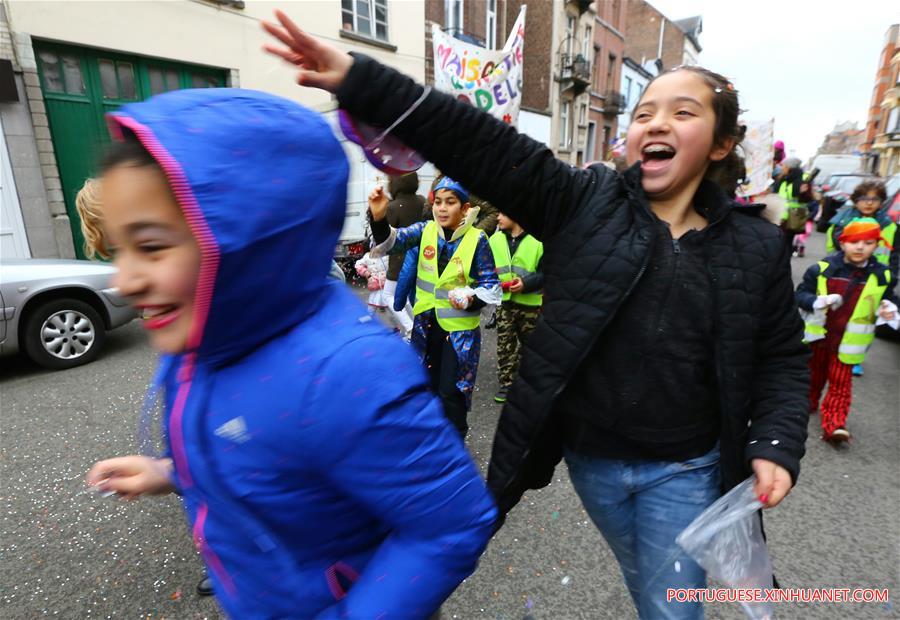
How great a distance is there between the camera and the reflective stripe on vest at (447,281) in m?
3.40

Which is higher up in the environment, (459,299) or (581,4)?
(581,4)

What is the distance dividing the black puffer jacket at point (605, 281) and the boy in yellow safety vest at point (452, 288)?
1.88 m

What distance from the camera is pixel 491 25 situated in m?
18.7

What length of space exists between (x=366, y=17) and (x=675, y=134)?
13.5 m

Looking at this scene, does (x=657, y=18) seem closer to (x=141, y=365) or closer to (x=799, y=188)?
(x=799, y=188)

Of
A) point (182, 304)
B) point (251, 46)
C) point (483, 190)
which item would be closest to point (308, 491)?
point (182, 304)

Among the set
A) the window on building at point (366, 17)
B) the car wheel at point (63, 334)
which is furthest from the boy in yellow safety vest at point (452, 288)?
the window on building at point (366, 17)

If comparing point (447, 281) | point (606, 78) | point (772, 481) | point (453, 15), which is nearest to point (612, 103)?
point (606, 78)

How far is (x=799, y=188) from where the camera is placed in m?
8.97

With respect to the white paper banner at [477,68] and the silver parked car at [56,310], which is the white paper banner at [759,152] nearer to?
the white paper banner at [477,68]

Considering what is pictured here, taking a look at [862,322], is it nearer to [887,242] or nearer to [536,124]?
[887,242]

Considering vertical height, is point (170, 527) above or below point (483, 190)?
below

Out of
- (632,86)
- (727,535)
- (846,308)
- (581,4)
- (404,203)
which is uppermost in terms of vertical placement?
(581,4)

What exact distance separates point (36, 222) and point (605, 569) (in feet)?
32.3
